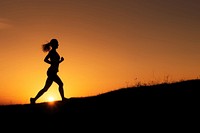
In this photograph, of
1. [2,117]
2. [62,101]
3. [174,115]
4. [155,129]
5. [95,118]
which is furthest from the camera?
[62,101]

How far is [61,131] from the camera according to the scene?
10398 mm

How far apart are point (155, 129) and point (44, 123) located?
3.52m

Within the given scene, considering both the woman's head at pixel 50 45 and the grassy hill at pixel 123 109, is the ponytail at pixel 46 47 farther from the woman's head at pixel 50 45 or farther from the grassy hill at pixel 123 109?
the grassy hill at pixel 123 109

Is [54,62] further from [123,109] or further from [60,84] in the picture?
[123,109]

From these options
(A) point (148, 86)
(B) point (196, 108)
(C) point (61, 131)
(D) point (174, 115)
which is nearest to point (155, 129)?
(D) point (174, 115)

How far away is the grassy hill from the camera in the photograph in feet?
34.4

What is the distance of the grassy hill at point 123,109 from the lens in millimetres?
10500

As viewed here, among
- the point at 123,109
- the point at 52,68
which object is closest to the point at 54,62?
the point at 52,68

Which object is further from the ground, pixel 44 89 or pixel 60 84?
pixel 60 84

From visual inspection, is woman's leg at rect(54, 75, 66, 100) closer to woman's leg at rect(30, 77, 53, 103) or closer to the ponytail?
woman's leg at rect(30, 77, 53, 103)

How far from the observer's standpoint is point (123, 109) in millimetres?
11398

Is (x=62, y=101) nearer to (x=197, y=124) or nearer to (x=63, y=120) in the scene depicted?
(x=63, y=120)

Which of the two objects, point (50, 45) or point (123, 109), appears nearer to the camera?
point (123, 109)

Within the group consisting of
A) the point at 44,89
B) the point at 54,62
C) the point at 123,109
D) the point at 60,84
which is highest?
the point at 54,62
